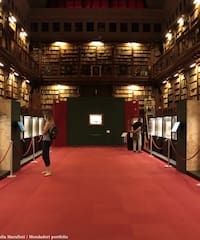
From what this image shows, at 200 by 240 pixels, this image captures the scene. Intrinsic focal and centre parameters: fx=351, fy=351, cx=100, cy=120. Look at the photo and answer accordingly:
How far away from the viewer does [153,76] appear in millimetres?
20688

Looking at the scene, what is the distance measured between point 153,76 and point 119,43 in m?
3.16

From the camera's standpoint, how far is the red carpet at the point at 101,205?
146 inches

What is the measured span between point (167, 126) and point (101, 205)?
6.65 m

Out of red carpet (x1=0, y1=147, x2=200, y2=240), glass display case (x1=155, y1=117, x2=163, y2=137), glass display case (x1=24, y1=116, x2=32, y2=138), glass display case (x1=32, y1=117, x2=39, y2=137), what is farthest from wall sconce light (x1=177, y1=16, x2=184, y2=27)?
red carpet (x1=0, y1=147, x2=200, y2=240)

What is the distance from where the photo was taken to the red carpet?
371 centimetres

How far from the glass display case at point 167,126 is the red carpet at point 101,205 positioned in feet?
9.62

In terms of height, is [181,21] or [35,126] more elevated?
[181,21]

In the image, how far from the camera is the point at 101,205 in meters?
4.90

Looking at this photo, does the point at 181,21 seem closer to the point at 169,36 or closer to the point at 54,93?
the point at 169,36

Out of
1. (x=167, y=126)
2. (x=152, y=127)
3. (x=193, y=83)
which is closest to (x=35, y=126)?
(x=152, y=127)

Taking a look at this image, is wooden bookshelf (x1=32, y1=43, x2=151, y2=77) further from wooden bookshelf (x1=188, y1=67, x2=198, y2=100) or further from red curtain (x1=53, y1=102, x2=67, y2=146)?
wooden bookshelf (x1=188, y1=67, x2=198, y2=100)

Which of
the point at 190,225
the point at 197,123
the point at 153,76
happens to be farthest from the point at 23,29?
the point at 190,225

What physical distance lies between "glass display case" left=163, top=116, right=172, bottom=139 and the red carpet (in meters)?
2.93

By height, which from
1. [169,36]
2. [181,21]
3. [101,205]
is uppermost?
[181,21]
